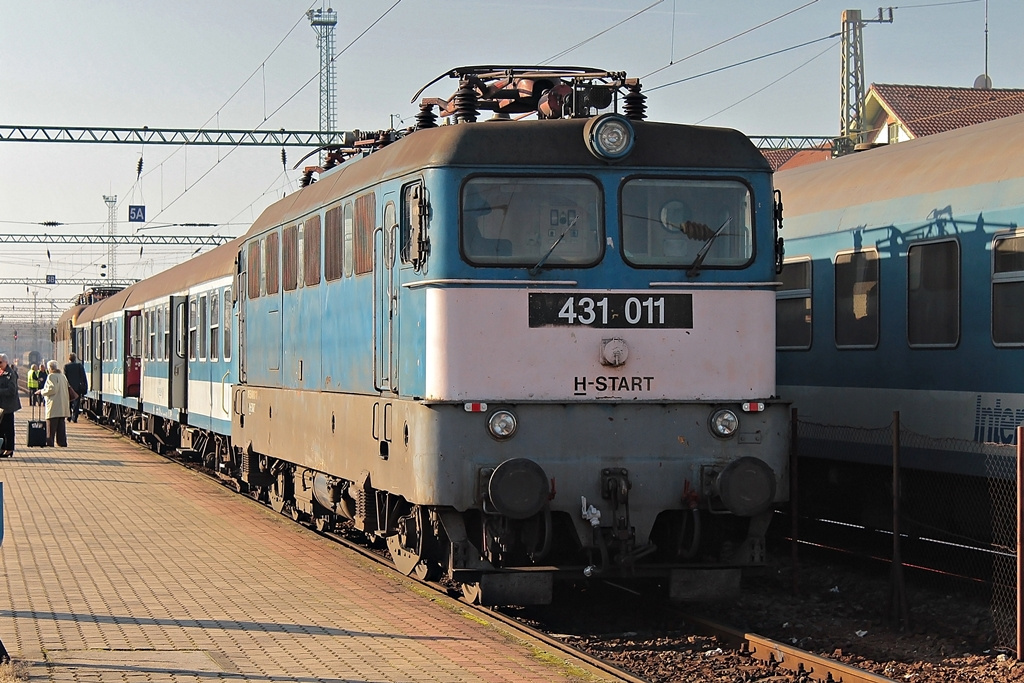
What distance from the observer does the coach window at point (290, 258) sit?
1374 cm

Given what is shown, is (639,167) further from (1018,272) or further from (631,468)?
(1018,272)

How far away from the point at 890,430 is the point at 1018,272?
214cm

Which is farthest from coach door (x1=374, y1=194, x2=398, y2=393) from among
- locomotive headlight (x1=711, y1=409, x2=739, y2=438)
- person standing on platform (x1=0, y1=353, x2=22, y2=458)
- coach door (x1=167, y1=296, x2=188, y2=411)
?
coach door (x1=167, y1=296, x2=188, y2=411)

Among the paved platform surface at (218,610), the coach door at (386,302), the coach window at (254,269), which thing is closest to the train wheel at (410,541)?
the paved platform surface at (218,610)

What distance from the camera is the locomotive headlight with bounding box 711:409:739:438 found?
984 cm

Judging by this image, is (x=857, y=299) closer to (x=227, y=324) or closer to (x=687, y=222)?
(x=687, y=222)

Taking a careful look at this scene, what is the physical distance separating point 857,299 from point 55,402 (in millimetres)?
18357

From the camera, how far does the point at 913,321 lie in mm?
12500

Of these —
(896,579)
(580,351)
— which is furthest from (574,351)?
(896,579)

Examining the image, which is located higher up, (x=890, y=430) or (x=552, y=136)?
(x=552, y=136)

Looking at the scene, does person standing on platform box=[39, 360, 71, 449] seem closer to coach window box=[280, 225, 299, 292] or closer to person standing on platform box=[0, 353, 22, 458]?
person standing on platform box=[0, 353, 22, 458]

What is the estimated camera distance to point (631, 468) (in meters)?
9.70

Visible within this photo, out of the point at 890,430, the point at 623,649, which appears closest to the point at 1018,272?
the point at 890,430

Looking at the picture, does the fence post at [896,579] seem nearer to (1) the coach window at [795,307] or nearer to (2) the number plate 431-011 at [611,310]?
(2) the number plate 431-011 at [611,310]
